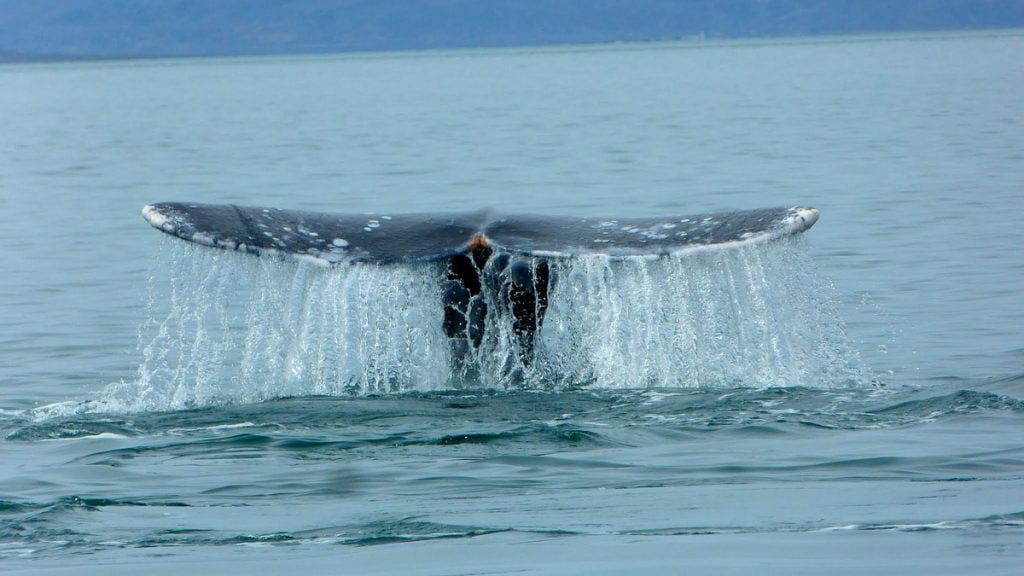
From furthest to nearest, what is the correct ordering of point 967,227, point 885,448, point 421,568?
point 967,227, point 885,448, point 421,568

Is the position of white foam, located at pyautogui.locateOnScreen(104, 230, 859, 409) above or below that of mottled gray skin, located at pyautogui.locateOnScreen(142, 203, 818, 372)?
below

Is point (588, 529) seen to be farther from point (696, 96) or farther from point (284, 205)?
point (696, 96)

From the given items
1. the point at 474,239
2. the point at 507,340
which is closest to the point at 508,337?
the point at 507,340

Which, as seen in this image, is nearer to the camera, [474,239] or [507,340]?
[474,239]

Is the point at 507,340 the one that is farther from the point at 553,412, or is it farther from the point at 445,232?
the point at 445,232

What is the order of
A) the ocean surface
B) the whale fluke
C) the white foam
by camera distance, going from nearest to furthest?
1. the ocean surface
2. the whale fluke
3. the white foam

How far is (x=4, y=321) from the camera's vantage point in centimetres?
1258

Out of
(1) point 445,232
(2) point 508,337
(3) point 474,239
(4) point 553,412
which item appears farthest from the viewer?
(4) point 553,412

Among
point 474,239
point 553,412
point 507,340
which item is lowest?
point 553,412

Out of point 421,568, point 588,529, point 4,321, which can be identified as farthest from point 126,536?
point 4,321

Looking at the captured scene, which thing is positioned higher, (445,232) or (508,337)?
(445,232)

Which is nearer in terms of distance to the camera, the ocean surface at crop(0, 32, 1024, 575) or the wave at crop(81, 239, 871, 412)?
the ocean surface at crop(0, 32, 1024, 575)

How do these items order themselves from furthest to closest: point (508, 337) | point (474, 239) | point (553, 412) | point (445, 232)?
point (553, 412), point (508, 337), point (445, 232), point (474, 239)

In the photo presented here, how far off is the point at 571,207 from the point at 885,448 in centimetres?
1317
